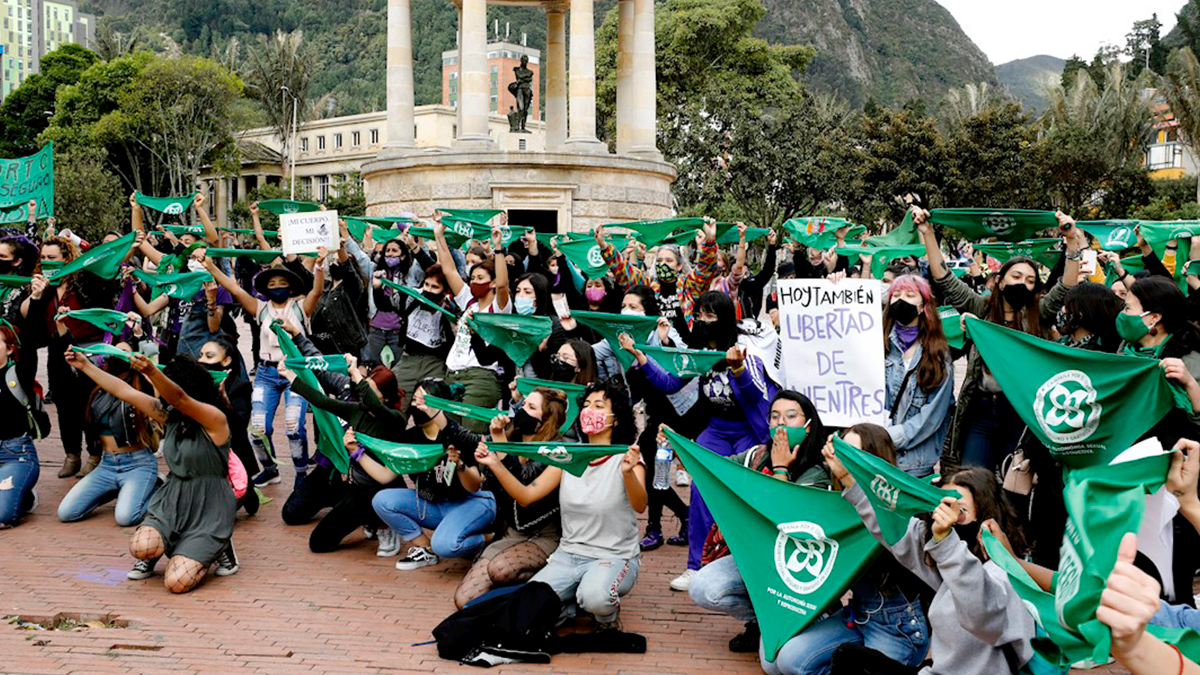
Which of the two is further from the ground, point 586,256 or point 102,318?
point 586,256

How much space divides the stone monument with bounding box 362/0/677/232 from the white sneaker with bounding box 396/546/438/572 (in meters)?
21.1

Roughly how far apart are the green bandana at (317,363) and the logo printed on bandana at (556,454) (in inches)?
105

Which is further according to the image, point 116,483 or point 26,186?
point 26,186

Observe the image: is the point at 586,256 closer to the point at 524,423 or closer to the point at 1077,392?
the point at 524,423

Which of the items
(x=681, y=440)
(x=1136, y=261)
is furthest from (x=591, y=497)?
(x=1136, y=261)

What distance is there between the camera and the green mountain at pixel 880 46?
467 feet

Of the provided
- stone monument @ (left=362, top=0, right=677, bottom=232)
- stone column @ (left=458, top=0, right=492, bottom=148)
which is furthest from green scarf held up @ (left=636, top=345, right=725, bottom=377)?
stone column @ (left=458, top=0, right=492, bottom=148)

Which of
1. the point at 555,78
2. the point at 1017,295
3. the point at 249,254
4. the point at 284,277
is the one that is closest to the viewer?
the point at 1017,295

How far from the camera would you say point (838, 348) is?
23.4 feet

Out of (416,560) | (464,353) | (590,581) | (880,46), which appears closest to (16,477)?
(416,560)

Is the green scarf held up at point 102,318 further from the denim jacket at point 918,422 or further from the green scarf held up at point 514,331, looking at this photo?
the denim jacket at point 918,422

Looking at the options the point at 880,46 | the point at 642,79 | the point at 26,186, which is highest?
the point at 880,46

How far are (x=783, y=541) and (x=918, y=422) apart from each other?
5.26ft

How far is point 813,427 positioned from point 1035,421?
117 centimetres
